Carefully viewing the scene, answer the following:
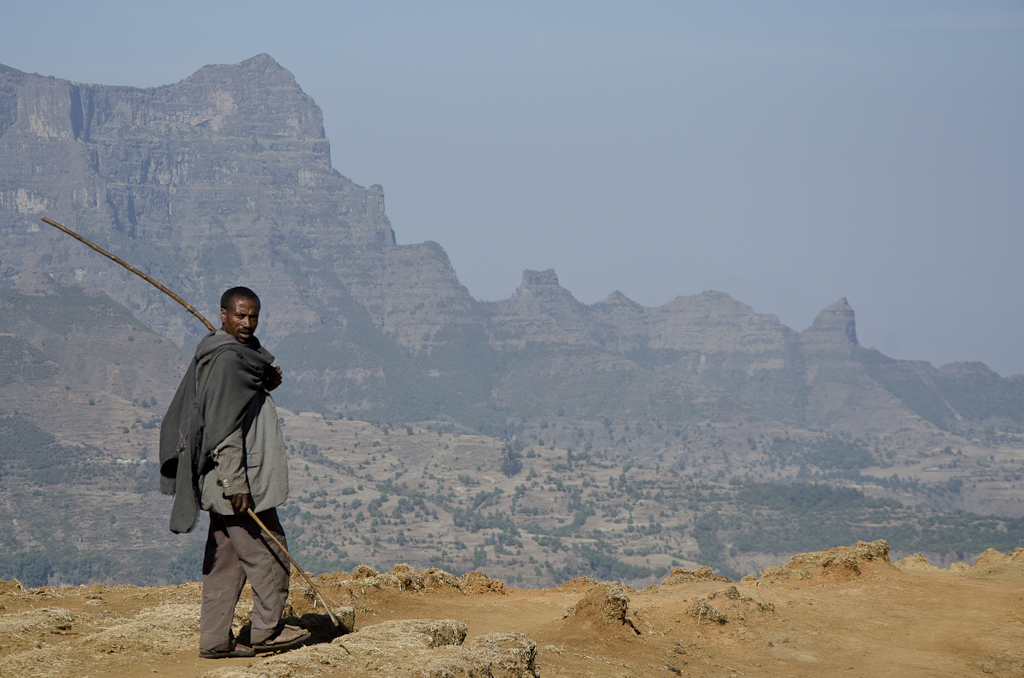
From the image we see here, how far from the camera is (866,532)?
19625 centimetres

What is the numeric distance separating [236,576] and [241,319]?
6.56 ft

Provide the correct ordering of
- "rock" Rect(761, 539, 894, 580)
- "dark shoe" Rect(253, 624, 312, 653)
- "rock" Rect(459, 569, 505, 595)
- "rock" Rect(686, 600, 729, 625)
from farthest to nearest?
"rock" Rect(761, 539, 894, 580) < "rock" Rect(459, 569, 505, 595) < "rock" Rect(686, 600, 729, 625) < "dark shoe" Rect(253, 624, 312, 653)

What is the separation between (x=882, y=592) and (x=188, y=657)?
10199 mm

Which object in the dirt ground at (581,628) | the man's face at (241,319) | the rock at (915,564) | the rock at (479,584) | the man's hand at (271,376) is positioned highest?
the man's face at (241,319)

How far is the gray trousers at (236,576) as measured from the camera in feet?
24.9

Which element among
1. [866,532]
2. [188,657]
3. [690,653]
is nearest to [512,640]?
[188,657]

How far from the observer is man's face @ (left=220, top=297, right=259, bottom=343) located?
25.3 ft

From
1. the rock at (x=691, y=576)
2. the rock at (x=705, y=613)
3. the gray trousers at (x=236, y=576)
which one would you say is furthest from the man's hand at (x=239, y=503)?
the rock at (x=691, y=576)

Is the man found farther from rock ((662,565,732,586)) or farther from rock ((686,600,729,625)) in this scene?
rock ((662,565,732,586))

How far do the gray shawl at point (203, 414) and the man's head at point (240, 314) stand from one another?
14cm

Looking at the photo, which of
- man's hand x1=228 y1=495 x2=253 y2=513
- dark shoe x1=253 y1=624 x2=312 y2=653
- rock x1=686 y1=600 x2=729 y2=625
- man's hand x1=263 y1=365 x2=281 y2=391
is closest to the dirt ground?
rock x1=686 y1=600 x2=729 y2=625

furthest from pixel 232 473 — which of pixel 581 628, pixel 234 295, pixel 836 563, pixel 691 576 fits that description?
pixel 836 563

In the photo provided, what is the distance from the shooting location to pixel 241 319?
25.4 ft

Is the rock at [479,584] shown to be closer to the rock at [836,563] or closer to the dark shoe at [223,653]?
the rock at [836,563]
